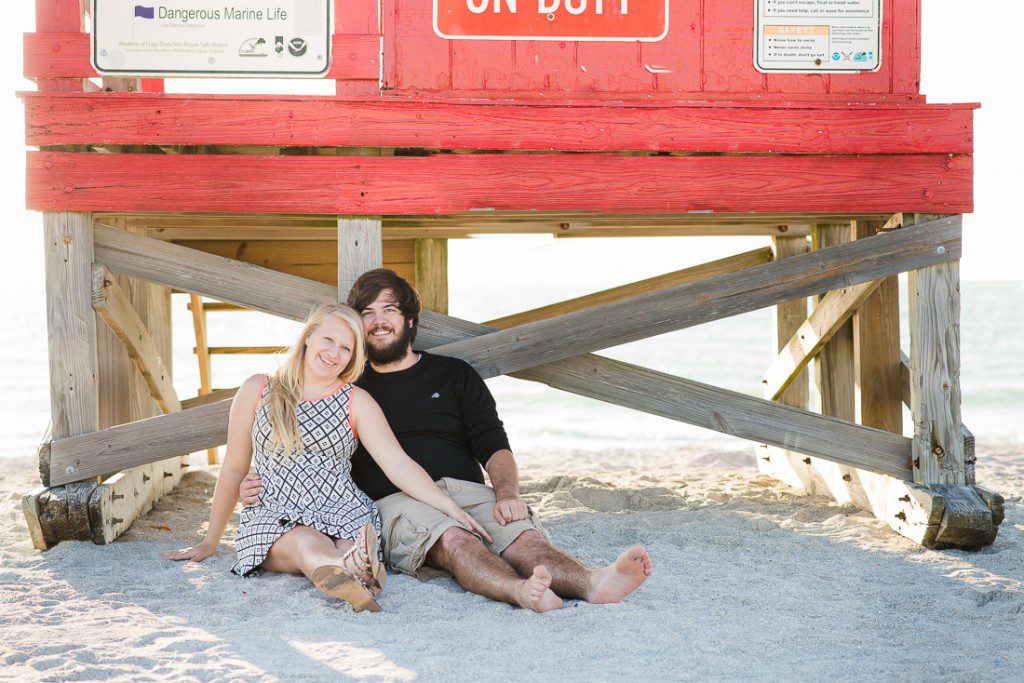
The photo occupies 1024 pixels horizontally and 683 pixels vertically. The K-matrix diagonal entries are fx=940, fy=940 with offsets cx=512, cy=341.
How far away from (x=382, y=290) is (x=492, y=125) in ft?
3.42

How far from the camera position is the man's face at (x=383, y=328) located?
4098mm

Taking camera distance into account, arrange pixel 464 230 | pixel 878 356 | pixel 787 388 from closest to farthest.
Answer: pixel 878 356 < pixel 464 230 < pixel 787 388

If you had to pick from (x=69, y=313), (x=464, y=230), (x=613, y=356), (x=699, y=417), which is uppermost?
(x=464, y=230)

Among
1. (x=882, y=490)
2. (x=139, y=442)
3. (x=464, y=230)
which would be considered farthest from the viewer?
(x=464, y=230)

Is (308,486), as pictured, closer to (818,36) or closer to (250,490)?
(250,490)

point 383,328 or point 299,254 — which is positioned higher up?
point 299,254

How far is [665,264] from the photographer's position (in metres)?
38.6

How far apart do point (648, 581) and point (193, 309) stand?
4.87 meters

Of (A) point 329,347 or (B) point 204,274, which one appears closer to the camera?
(A) point 329,347

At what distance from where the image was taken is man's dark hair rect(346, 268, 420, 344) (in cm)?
412

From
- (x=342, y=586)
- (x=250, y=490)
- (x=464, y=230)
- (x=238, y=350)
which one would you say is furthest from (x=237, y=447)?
(x=238, y=350)

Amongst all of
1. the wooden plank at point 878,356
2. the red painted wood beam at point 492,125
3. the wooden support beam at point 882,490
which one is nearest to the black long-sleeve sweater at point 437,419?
the red painted wood beam at point 492,125

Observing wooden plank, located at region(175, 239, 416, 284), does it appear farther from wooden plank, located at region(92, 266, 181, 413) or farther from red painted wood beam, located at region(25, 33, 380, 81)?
red painted wood beam, located at region(25, 33, 380, 81)

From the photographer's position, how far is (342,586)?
3285 millimetres
